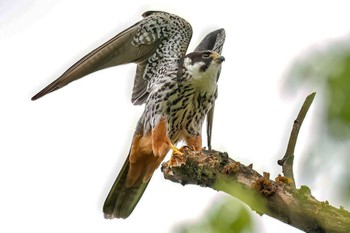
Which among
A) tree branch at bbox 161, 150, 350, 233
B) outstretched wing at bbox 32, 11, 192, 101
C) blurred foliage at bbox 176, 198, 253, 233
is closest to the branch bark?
tree branch at bbox 161, 150, 350, 233

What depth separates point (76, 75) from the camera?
5.83m

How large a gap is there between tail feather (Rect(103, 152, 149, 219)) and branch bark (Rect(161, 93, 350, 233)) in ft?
5.49

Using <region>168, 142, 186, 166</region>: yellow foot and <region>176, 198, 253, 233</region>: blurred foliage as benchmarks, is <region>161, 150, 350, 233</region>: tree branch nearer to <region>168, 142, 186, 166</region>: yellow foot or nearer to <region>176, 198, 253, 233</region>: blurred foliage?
<region>168, 142, 186, 166</region>: yellow foot

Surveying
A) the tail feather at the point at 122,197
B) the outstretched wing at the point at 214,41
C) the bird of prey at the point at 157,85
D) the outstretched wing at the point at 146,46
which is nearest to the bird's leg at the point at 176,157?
the bird of prey at the point at 157,85

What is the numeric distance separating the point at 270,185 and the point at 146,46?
435 cm

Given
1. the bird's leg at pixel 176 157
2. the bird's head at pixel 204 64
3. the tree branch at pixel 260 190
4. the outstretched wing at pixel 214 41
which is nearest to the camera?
the tree branch at pixel 260 190

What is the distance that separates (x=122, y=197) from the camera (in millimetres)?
6184

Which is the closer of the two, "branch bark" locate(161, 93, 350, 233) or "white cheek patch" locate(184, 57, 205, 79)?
"branch bark" locate(161, 93, 350, 233)

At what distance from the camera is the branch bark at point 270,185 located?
201 centimetres

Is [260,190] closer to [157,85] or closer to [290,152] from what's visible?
[290,152]

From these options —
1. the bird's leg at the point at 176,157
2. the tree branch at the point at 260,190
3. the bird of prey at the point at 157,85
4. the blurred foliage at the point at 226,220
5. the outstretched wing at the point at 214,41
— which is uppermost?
the outstretched wing at the point at 214,41

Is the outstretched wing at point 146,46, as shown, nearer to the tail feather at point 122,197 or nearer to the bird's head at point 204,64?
the bird's head at point 204,64

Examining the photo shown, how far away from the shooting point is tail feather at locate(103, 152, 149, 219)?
6.18 m

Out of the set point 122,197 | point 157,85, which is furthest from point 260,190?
point 122,197
